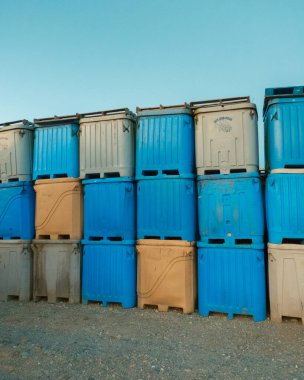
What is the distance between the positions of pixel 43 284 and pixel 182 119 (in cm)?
361

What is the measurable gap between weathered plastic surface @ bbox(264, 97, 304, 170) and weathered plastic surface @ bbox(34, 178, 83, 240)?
124 inches

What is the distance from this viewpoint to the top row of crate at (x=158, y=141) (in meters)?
4.70

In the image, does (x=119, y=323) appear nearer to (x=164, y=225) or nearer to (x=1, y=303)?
(x=164, y=225)

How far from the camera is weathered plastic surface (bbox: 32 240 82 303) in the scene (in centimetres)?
557

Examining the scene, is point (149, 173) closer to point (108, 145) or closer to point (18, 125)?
point (108, 145)

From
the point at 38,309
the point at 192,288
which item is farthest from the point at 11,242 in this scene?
the point at 192,288

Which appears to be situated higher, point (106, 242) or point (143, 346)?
point (106, 242)

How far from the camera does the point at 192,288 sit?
16.4 feet

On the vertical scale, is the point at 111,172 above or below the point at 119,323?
above

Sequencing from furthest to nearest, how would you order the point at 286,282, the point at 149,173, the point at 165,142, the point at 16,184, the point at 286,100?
1. the point at 16,184
2. the point at 149,173
3. the point at 165,142
4. the point at 286,100
5. the point at 286,282

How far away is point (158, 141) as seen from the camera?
5.27 meters

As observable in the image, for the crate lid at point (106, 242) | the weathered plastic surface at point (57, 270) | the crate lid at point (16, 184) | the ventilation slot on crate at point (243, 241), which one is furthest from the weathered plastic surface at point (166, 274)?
the crate lid at point (16, 184)

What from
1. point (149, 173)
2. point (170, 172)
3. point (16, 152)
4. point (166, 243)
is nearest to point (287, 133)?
point (170, 172)

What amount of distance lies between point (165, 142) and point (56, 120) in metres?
2.08
